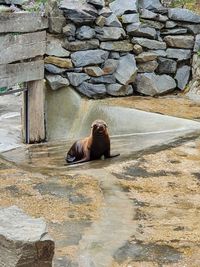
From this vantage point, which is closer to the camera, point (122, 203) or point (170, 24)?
point (122, 203)

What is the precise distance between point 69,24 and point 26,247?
8.29m

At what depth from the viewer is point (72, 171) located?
26.2ft

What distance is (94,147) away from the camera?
9344 millimetres

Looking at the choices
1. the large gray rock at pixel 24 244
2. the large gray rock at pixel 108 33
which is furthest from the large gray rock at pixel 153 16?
the large gray rock at pixel 24 244

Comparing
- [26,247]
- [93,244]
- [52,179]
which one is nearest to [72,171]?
[52,179]

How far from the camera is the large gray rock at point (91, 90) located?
1145cm

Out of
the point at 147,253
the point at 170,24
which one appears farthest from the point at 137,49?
the point at 147,253

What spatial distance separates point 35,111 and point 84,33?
1.80m

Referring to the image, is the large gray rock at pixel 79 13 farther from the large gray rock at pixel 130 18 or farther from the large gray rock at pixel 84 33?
the large gray rock at pixel 130 18

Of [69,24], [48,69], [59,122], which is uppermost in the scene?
[69,24]

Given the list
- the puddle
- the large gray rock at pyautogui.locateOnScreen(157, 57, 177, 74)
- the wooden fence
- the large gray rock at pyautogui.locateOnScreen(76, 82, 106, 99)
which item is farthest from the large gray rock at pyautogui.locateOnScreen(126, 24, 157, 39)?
the puddle

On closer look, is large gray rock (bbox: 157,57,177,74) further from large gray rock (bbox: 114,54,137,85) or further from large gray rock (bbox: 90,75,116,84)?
large gray rock (bbox: 90,75,116,84)

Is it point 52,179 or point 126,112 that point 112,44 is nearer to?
point 126,112

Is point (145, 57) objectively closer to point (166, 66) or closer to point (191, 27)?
point (166, 66)
